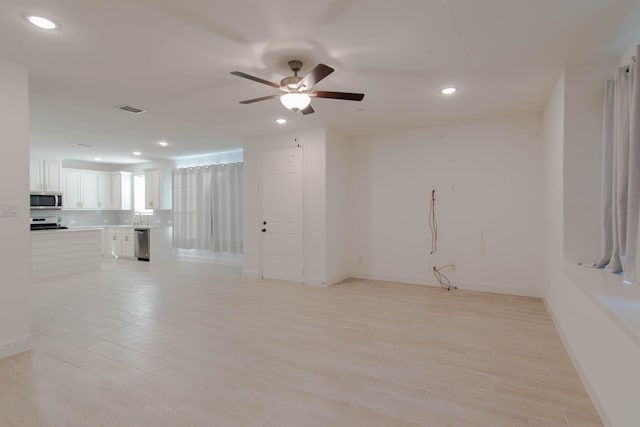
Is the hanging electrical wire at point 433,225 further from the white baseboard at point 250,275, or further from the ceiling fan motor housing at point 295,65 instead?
the ceiling fan motor housing at point 295,65

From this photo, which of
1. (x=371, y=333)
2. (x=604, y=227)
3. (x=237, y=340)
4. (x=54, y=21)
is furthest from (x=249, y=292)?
(x=604, y=227)

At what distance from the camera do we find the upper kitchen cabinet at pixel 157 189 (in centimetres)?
828

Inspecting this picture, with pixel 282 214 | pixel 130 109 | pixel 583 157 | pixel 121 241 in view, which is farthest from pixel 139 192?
pixel 583 157

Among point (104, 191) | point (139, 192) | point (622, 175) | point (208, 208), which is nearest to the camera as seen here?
point (622, 175)

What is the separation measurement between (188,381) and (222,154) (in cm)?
601

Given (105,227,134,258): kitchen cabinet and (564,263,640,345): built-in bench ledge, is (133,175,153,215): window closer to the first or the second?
(105,227,134,258): kitchen cabinet

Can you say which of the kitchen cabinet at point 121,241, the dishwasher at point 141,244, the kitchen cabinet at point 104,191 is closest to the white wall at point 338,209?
the dishwasher at point 141,244

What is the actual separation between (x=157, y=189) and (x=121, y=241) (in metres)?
1.64

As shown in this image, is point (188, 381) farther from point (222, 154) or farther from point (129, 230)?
point (129, 230)

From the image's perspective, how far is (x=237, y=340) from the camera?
306cm

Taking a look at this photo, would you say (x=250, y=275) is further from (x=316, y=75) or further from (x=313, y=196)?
(x=316, y=75)

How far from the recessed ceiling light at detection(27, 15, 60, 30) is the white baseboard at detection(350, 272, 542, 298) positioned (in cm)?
510

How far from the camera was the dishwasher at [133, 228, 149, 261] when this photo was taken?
25.4 ft

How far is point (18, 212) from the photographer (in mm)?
2807
